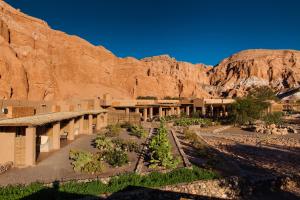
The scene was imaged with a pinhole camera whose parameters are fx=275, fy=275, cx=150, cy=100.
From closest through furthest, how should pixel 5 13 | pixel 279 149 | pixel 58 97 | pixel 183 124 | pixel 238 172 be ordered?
pixel 238 172
pixel 279 149
pixel 183 124
pixel 5 13
pixel 58 97

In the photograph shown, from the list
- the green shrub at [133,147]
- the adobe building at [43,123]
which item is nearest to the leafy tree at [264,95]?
the adobe building at [43,123]

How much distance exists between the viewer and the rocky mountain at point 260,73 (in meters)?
124

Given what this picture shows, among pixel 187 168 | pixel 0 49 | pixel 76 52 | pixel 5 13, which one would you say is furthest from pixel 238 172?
pixel 76 52

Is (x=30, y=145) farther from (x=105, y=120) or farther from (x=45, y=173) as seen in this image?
(x=105, y=120)

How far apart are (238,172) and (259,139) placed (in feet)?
50.3

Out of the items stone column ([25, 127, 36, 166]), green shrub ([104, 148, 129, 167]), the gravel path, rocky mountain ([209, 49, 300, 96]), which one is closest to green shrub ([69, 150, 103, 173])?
green shrub ([104, 148, 129, 167])

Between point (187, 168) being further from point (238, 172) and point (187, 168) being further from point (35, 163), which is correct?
point (35, 163)

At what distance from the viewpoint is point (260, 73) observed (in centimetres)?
13150

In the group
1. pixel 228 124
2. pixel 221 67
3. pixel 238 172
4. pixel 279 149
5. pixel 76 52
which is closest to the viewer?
pixel 238 172

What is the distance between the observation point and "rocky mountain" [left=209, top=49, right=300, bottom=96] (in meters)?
124

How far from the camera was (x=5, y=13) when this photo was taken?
52.3m

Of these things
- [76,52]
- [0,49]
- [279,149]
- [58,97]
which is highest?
[76,52]

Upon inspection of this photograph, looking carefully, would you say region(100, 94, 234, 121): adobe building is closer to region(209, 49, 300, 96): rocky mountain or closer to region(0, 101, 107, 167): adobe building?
region(0, 101, 107, 167): adobe building

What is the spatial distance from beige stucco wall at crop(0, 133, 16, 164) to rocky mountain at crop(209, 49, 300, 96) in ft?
356
